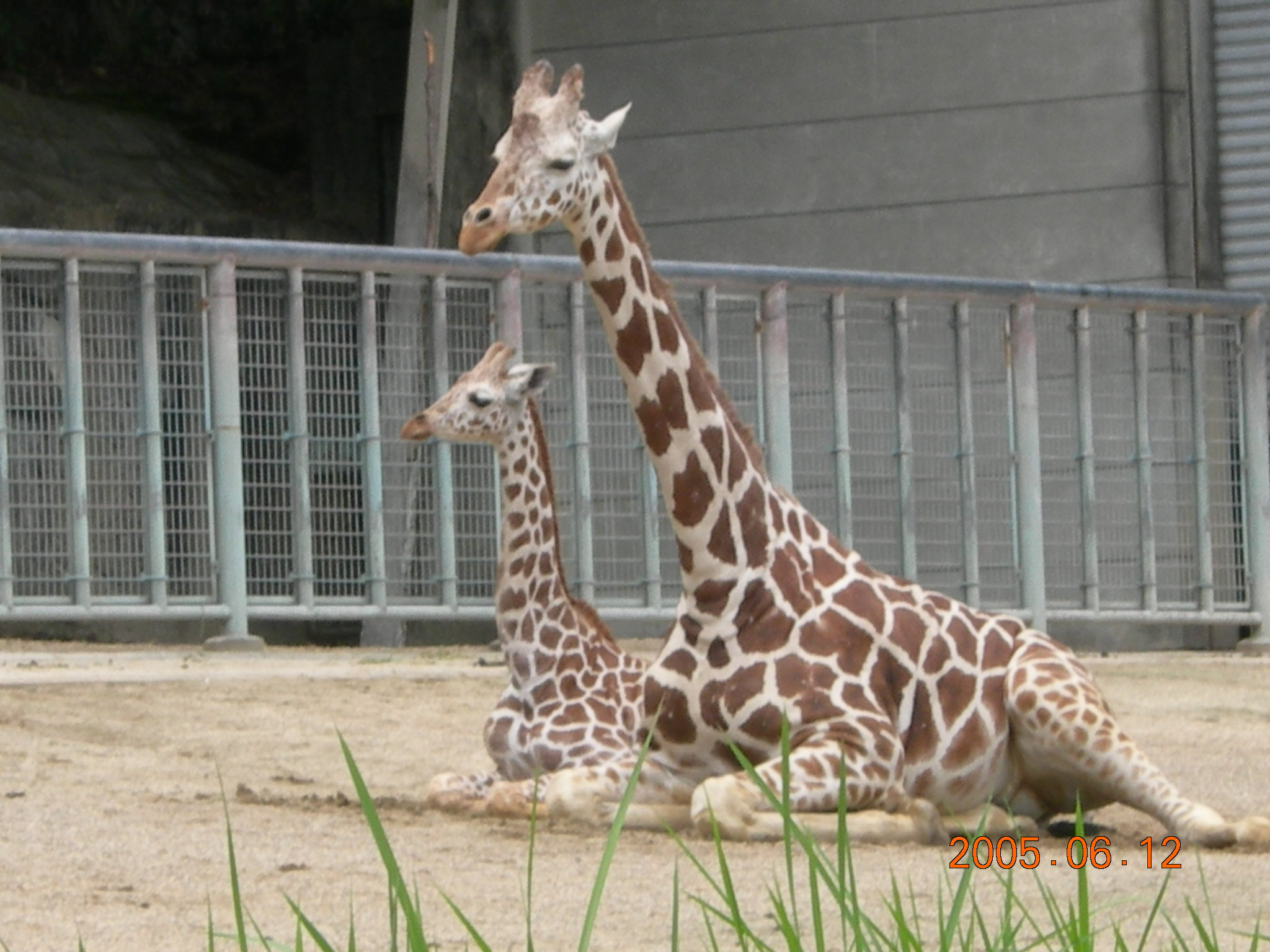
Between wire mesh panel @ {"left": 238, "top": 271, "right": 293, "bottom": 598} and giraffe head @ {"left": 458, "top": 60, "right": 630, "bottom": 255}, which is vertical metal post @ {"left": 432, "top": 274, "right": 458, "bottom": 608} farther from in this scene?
giraffe head @ {"left": 458, "top": 60, "right": 630, "bottom": 255}

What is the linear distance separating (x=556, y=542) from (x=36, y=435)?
267 centimetres

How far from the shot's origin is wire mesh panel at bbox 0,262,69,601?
817 cm

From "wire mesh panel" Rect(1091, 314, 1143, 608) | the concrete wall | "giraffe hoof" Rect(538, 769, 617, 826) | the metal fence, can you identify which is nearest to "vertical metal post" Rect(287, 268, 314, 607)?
the metal fence

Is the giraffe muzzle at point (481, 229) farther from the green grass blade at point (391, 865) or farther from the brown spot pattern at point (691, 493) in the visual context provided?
the green grass blade at point (391, 865)

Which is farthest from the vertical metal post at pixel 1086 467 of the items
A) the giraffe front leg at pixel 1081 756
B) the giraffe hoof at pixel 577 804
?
the giraffe hoof at pixel 577 804

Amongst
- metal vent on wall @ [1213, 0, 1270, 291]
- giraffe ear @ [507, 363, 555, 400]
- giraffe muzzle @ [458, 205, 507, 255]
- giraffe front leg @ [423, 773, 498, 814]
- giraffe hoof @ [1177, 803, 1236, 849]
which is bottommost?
giraffe hoof @ [1177, 803, 1236, 849]

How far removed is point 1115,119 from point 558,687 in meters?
6.59

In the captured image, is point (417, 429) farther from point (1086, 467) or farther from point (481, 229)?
point (1086, 467)

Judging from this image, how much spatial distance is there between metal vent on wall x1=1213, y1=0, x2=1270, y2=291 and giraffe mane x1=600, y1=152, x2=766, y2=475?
258 inches

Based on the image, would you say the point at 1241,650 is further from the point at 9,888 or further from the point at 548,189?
the point at 9,888

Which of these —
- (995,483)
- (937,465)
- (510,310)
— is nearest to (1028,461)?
(995,483)

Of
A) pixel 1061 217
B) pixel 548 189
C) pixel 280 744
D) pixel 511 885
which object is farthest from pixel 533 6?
pixel 511 885

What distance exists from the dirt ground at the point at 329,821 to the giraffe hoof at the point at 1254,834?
0.13 m

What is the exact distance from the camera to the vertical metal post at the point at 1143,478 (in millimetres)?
9891
